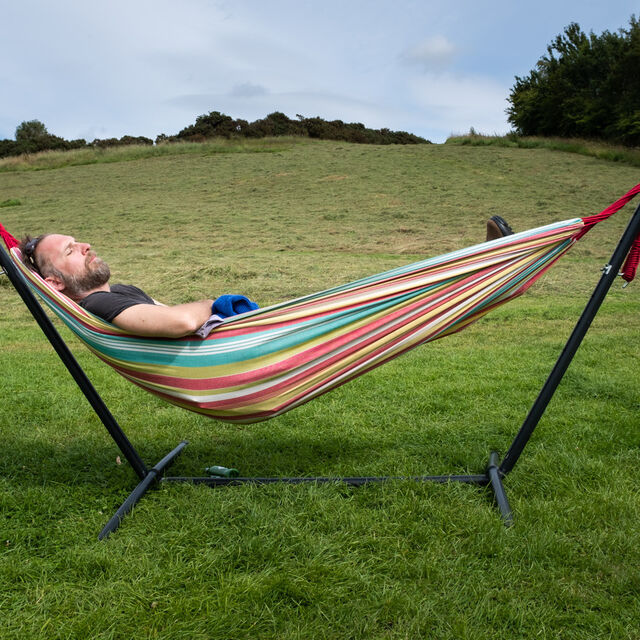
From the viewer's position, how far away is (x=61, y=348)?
1.99m

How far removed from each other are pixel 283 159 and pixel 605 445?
17656mm

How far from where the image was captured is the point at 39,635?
57.6 inches

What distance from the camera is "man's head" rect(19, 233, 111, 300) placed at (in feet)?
6.84

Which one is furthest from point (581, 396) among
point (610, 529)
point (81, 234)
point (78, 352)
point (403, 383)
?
point (81, 234)

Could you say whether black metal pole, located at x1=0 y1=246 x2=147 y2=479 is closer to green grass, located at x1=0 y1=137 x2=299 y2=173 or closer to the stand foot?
the stand foot

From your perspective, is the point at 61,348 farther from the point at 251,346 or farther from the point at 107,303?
the point at 251,346

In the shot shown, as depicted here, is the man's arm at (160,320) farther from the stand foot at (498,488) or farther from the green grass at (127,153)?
the green grass at (127,153)

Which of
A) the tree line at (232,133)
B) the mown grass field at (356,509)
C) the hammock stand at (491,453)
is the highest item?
the tree line at (232,133)

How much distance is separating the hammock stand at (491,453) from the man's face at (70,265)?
148 mm

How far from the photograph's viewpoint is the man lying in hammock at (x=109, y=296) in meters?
1.85

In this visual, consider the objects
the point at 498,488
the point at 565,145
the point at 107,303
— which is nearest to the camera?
the point at 107,303

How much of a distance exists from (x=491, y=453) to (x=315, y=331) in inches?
39.6

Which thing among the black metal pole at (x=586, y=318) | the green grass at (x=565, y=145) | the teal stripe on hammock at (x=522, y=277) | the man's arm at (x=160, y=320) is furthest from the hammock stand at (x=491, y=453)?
the green grass at (x=565, y=145)

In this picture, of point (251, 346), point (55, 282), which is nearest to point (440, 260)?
point (251, 346)
